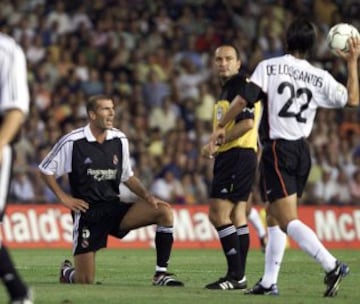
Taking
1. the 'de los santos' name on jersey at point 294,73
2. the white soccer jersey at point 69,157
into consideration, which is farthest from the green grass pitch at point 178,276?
the 'de los santos' name on jersey at point 294,73

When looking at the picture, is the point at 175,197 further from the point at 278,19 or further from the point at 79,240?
the point at 79,240

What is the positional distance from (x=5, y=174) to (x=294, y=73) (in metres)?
3.51

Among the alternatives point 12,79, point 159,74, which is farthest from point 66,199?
point 159,74

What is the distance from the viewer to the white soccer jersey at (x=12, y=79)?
8203mm

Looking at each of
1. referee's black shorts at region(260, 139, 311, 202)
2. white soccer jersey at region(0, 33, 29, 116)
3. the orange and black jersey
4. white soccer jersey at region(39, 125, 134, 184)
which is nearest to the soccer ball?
referee's black shorts at region(260, 139, 311, 202)

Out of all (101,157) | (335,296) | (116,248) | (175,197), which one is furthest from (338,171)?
(335,296)

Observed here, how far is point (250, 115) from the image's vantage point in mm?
11922

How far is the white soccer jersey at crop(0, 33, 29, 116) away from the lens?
820cm

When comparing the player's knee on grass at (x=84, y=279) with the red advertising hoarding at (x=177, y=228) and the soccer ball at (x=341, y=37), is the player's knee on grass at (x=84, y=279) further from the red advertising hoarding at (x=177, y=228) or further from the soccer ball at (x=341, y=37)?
the red advertising hoarding at (x=177, y=228)

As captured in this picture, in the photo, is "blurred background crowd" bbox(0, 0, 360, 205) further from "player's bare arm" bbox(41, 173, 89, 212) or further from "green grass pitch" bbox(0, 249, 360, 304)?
"player's bare arm" bbox(41, 173, 89, 212)

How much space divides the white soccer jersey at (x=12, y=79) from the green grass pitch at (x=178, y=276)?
2.57 meters

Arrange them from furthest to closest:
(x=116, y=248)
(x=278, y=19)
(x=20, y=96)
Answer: (x=278, y=19), (x=116, y=248), (x=20, y=96)

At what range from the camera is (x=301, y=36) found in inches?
428

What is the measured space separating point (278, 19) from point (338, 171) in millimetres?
4630
